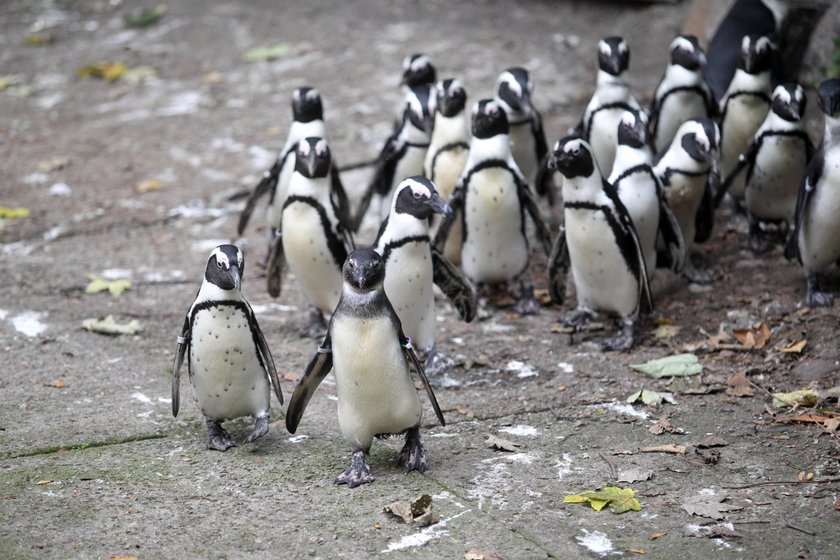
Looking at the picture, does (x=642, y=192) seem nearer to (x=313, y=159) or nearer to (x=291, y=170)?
(x=313, y=159)

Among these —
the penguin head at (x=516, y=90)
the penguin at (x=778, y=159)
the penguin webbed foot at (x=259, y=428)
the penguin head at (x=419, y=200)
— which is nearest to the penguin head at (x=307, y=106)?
the penguin head at (x=516, y=90)

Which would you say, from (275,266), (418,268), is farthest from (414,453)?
(275,266)

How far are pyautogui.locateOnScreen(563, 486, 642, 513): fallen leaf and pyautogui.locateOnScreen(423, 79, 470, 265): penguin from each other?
2805 mm

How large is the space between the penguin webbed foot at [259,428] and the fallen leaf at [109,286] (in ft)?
7.41

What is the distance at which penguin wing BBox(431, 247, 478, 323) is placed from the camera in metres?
5.40

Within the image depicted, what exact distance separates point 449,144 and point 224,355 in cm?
264

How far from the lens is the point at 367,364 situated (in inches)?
162

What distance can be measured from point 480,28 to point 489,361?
5644 millimetres

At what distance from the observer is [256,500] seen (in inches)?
158

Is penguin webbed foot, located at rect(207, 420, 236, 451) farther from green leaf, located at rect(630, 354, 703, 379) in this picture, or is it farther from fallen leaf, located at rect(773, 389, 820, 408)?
fallen leaf, located at rect(773, 389, 820, 408)

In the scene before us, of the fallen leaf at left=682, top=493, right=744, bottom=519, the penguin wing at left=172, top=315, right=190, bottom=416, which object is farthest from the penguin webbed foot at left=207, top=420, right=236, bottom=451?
the fallen leaf at left=682, top=493, right=744, bottom=519

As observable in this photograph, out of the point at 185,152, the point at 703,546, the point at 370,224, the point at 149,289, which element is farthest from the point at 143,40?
the point at 703,546

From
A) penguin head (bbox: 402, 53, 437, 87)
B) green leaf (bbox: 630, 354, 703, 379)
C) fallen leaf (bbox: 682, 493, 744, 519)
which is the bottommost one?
green leaf (bbox: 630, 354, 703, 379)

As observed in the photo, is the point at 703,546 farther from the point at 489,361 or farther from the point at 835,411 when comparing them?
the point at 489,361
